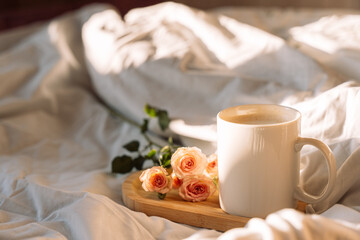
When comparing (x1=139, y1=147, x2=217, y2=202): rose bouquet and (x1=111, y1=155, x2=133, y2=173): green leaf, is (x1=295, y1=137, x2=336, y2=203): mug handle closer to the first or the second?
(x1=139, y1=147, x2=217, y2=202): rose bouquet

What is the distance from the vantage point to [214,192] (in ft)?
2.01

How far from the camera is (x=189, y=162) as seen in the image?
1.98ft

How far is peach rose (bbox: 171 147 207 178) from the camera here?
0.60 m

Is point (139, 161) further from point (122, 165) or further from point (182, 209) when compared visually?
point (182, 209)

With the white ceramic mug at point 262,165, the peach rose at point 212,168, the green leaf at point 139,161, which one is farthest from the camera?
the green leaf at point 139,161

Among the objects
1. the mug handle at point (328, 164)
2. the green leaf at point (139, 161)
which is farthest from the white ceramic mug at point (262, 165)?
the green leaf at point (139, 161)

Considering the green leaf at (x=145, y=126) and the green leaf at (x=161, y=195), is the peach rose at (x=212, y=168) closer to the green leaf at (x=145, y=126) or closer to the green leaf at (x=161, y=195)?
the green leaf at (x=161, y=195)

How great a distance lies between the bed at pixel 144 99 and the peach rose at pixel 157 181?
1.8 inches

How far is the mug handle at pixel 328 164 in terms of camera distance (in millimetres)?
525

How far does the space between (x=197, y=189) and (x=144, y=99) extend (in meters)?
0.36

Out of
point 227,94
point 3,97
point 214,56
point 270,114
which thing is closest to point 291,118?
point 270,114

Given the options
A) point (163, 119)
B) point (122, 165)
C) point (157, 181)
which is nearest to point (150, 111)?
point (163, 119)

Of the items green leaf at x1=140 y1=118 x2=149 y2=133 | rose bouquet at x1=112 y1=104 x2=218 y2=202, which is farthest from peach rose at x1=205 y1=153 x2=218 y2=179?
green leaf at x1=140 y1=118 x2=149 y2=133

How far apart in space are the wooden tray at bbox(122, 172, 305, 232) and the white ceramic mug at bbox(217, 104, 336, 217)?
0.05 feet
